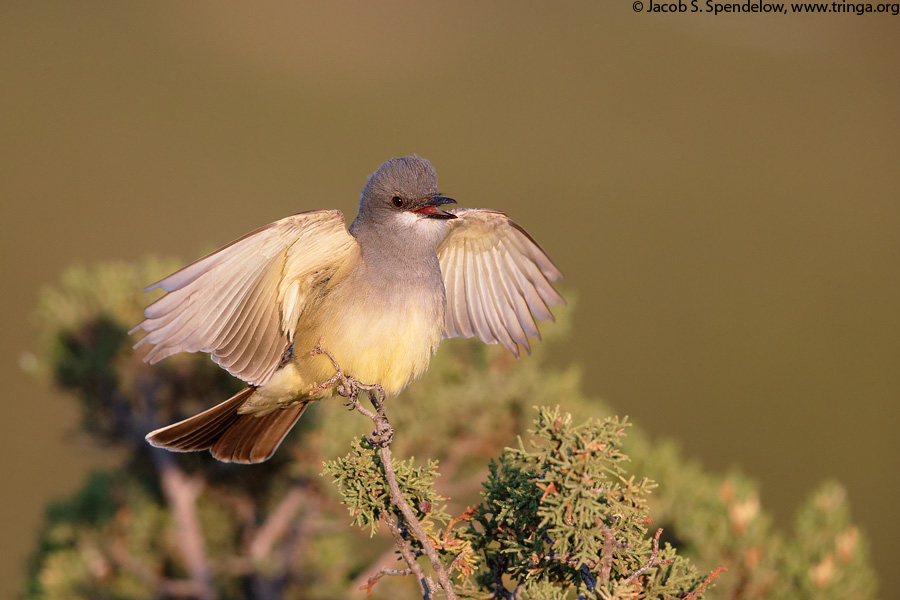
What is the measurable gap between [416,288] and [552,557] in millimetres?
1723

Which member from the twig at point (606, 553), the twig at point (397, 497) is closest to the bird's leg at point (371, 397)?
the twig at point (397, 497)

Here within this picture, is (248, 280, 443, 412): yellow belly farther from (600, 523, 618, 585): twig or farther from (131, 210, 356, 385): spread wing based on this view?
(600, 523, 618, 585): twig

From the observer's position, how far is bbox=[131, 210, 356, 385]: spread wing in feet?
10.6

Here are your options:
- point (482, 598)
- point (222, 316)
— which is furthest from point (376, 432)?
point (222, 316)

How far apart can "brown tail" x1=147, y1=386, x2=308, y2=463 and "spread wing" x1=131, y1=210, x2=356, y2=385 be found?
323 mm

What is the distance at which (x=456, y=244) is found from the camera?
4.59m

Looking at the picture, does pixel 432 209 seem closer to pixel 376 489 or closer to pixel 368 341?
pixel 368 341

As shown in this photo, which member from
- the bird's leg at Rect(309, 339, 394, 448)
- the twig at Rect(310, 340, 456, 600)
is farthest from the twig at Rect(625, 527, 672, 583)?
the bird's leg at Rect(309, 339, 394, 448)

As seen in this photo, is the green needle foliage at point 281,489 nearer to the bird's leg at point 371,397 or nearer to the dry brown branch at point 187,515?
the dry brown branch at point 187,515

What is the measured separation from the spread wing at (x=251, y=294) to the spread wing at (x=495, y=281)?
0.98 metres

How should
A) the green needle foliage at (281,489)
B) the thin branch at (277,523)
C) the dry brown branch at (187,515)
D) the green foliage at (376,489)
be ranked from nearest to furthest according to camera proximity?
1. the green foliage at (376,489)
2. the green needle foliage at (281,489)
3. the dry brown branch at (187,515)
4. the thin branch at (277,523)

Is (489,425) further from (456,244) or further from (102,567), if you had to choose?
(102,567)

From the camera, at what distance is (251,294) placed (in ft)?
11.4

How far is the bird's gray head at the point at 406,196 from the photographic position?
3.71 metres
